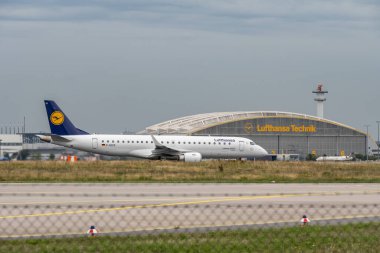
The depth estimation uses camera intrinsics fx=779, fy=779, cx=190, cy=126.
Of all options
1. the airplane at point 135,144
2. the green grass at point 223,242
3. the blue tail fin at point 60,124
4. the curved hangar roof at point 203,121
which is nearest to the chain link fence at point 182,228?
the green grass at point 223,242

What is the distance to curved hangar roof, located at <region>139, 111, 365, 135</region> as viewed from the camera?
130500 mm

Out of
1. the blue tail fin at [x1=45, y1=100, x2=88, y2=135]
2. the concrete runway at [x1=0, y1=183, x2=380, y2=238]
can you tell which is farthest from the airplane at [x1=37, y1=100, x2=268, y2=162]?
the concrete runway at [x1=0, y1=183, x2=380, y2=238]

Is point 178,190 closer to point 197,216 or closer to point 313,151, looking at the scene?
point 197,216

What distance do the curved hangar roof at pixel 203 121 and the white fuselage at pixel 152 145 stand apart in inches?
2026

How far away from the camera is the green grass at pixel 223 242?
42.9ft

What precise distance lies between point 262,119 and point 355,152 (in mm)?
19562

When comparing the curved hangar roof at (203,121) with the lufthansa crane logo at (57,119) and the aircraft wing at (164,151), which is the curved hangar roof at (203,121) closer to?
the aircraft wing at (164,151)

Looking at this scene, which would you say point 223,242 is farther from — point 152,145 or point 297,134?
point 297,134

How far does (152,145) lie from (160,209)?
5260cm

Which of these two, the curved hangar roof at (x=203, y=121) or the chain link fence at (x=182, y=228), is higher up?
the curved hangar roof at (x=203, y=121)

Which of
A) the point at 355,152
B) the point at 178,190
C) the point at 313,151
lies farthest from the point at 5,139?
the point at 178,190

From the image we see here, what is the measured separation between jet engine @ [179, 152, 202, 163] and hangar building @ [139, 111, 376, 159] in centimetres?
6073

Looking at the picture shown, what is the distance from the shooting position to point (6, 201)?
2392cm

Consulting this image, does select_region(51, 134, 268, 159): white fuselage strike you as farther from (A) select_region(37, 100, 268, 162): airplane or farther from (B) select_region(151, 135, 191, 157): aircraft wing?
(B) select_region(151, 135, 191, 157): aircraft wing
